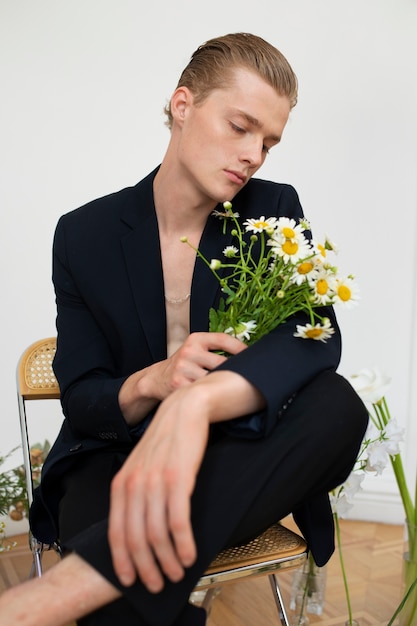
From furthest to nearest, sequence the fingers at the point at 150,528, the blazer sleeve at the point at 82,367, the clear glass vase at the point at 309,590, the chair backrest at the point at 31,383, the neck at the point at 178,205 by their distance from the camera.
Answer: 1. the clear glass vase at the point at 309,590
2. the chair backrest at the point at 31,383
3. the neck at the point at 178,205
4. the blazer sleeve at the point at 82,367
5. the fingers at the point at 150,528

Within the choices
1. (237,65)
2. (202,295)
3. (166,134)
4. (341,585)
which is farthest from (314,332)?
(166,134)

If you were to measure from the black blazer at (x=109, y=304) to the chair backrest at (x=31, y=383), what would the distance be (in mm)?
197

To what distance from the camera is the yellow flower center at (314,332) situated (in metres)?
1.32

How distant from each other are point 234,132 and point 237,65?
0.15m

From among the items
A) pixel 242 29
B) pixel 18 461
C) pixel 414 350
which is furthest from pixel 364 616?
pixel 242 29

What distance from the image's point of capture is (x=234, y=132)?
1.63m

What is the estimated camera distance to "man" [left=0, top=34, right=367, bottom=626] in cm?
110

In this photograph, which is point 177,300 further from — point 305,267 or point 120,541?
point 120,541

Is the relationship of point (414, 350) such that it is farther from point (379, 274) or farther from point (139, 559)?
point (139, 559)

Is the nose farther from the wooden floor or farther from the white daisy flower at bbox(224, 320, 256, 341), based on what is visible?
the wooden floor

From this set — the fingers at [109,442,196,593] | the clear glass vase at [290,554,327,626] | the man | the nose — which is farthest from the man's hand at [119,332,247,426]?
the clear glass vase at [290,554,327,626]

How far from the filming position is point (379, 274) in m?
3.02

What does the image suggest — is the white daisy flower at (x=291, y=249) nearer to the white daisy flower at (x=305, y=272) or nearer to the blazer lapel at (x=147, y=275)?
the white daisy flower at (x=305, y=272)

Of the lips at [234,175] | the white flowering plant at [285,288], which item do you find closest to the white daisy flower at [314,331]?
the white flowering plant at [285,288]
